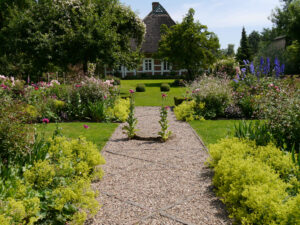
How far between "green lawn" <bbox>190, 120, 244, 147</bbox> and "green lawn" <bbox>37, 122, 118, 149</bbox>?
258cm

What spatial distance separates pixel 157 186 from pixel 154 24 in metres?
34.1

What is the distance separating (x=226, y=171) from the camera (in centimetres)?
381

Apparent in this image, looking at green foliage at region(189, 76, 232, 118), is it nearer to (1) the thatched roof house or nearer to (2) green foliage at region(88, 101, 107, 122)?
(2) green foliage at region(88, 101, 107, 122)

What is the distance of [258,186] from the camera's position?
126 inches

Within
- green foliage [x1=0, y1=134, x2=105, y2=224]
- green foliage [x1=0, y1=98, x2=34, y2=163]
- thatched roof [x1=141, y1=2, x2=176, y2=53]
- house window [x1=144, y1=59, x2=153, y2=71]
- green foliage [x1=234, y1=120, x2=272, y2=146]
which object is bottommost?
green foliage [x1=0, y1=134, x2=105, y2=224]

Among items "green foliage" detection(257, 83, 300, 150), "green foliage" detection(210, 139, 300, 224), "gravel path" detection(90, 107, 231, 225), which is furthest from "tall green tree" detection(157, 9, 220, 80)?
"green foliage" detection(210, 139, 300, 224)

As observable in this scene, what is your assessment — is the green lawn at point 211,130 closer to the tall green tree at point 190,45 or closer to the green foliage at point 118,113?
the green foliage at point 118,113

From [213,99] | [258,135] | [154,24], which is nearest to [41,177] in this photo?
[258,135]

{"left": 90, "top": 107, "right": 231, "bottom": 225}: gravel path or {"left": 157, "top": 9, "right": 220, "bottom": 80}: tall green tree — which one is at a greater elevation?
{"left": 157, "top": 9, "right": 220, "bottom": 80}: tall green tree

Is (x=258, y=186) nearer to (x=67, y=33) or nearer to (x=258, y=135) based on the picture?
(x=258, y=135)

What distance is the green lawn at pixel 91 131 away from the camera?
7.21 meters

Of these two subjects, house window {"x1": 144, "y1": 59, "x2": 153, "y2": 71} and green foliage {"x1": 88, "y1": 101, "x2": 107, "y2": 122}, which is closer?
green foliage {"x1": 88, "y1": 101, "x2": 107, "y2": 122}

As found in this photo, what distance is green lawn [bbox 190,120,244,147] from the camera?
23.3ft

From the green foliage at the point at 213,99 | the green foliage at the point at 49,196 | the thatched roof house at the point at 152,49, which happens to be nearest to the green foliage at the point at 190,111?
the green foliage at the point at 213,99
